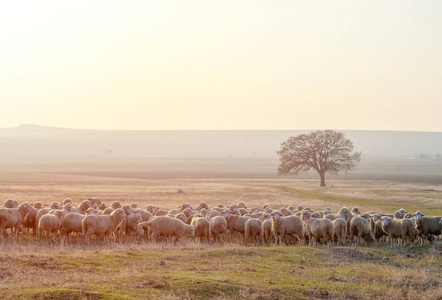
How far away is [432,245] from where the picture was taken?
79.2ft

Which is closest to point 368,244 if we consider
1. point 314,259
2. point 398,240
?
point 398,240

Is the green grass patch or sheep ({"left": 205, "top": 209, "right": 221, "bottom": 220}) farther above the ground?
sheep ({"left": 205, "top": 209, "right": 221, "bottom": 220})

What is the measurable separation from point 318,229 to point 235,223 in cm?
495

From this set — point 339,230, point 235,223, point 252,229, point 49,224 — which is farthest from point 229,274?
point 49,224

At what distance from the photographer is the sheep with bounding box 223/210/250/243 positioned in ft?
89.2

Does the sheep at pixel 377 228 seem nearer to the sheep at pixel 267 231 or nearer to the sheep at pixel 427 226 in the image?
the sheep at pixel 427 226

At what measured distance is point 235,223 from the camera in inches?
1080

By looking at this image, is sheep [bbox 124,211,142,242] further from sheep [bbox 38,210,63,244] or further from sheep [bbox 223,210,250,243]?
sheep [bbox 223,210,250,243]

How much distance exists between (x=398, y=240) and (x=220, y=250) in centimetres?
1009

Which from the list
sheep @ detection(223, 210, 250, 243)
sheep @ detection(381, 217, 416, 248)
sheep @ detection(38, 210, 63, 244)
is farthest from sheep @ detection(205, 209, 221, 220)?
sheep @ detection(381, 217, 416, 248)

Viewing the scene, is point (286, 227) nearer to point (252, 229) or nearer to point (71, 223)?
point (252, 229)

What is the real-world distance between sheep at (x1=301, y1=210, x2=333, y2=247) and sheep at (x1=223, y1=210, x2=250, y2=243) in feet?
11.4

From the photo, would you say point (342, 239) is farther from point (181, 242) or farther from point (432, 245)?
point (181, 242)

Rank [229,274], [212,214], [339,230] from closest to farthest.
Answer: [229,274], [339,230], [212,214]
